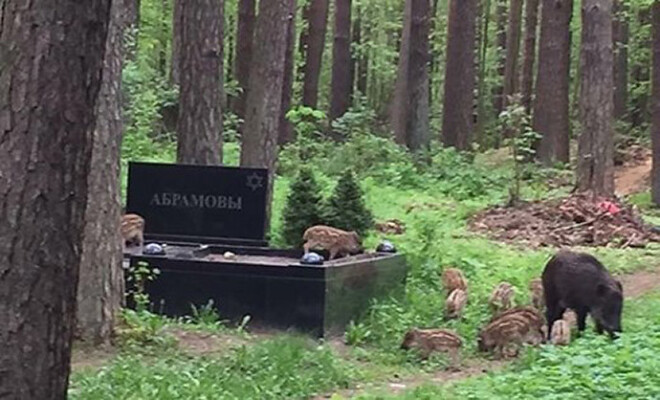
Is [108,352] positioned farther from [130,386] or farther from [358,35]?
[358,35]

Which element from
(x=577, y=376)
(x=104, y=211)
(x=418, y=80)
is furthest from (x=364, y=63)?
(x=577, y=376)

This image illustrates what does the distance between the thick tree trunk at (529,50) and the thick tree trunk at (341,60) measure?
5.81m

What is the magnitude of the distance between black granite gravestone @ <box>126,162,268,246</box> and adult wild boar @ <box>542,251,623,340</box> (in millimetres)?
3519

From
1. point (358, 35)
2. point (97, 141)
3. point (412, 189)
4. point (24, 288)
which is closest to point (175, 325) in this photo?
point (97, 141)

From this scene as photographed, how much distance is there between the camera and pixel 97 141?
30.9 feet

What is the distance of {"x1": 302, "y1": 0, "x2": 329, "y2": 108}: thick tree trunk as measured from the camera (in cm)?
3165

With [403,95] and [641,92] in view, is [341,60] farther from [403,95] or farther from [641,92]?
[641,92]

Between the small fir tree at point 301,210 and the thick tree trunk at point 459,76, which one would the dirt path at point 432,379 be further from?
the thick tree trunk at point 459,76

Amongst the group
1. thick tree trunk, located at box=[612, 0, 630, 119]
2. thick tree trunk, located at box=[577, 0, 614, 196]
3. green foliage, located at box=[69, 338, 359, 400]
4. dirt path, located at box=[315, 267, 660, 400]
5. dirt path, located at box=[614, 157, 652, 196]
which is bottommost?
dirt path, located at box=[315, 267, 660, 400]

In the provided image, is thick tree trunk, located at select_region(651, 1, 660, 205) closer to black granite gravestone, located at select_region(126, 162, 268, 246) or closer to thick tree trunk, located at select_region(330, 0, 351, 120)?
thick tree trunk, located at select_region(330, 0, 351, 120)

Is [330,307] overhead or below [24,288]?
below

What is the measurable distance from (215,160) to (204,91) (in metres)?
0.91

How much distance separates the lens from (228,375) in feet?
28.5

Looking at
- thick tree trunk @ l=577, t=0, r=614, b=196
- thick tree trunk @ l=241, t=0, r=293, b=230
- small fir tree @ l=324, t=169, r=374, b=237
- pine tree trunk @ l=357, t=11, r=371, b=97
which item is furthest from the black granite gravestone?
pine tree trunk @ l=357, t=11, r=371, b=97
